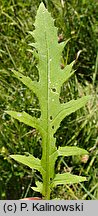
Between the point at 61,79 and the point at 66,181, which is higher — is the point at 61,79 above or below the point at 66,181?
above

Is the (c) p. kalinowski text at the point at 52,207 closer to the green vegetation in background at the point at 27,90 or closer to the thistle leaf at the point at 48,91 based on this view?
the thistle leaf at the point at 48,91

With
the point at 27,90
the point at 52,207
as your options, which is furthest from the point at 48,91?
the point at 27,90

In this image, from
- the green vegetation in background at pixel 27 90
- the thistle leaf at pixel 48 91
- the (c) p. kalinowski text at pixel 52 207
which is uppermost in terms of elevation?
the green vegetation in background at pixel 27 90

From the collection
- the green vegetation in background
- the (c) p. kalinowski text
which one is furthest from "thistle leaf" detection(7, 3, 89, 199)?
the green vegetation in background

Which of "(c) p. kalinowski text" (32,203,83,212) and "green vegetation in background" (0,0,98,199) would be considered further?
"green vegetation in background" (0,0,98,199)

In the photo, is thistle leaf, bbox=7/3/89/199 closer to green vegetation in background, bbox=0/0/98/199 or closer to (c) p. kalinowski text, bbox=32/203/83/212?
(c) p. kalinowski text, bbox=32/203/83/212

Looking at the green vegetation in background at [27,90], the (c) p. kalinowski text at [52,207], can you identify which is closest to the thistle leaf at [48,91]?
the (c) p. kalinowski text at [52,207]

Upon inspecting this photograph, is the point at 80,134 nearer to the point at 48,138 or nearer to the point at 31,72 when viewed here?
the point at 31,72

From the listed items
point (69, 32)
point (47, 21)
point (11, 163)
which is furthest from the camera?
point (69, 32)

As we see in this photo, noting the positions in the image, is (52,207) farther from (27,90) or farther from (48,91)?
(27,90)

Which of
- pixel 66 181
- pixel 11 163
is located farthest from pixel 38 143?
pixel 66 181

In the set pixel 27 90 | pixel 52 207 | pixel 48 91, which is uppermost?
pixel 27 90
